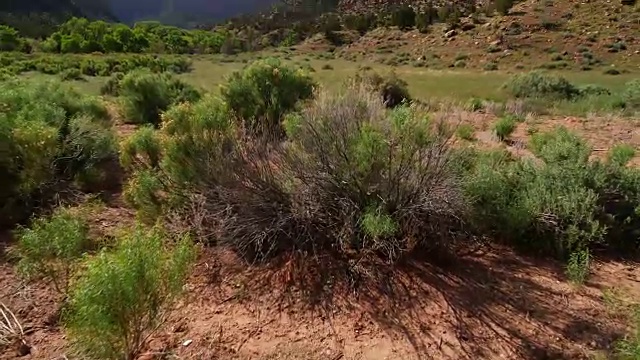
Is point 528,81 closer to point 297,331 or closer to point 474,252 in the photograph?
A: point 474,252

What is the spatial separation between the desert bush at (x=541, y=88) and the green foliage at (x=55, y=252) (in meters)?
19.7

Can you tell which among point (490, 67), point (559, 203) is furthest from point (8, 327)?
point (490, 67)

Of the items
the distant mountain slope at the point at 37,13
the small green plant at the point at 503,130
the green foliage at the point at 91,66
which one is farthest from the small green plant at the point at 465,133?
the distant mountain slope at the point at 37,13

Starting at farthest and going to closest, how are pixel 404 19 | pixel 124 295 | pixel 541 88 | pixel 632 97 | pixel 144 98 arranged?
pixel 404 19
pixel 541 88
pixel 632 97
pixel 144 98
pixel 124 295

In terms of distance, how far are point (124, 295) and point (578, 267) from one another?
4383 mm

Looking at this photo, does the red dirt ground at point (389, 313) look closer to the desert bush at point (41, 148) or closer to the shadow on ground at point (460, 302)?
the shadow on ground at point (460, 302)

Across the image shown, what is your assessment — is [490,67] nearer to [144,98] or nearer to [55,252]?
[144,98]

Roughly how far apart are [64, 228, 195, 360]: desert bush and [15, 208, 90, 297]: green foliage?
99 centimetres

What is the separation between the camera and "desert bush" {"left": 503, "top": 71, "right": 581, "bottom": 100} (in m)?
21.2

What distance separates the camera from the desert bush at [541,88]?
21.2 metres

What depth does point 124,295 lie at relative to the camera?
3.30 metres

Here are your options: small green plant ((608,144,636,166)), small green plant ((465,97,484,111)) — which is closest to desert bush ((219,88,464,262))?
small green plant ((608,144,636,166))

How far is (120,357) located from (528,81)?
22479mm

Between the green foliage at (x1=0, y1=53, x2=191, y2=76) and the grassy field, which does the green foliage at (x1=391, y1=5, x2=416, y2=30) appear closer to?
the grassy field
